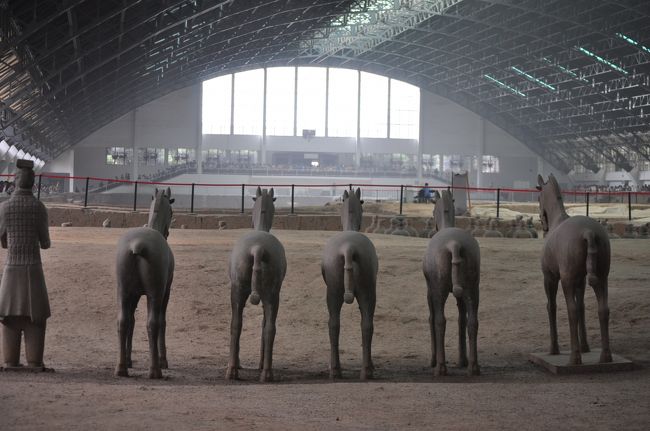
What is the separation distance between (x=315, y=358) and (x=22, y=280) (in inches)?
141

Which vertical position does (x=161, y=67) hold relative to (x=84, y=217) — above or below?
above

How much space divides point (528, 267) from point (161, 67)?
39.4m

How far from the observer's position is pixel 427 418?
517cm

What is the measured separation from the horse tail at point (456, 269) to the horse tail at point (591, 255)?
49.8 inches

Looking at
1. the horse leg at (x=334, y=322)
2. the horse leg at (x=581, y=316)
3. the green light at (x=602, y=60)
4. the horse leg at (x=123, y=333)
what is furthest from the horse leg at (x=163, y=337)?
the green light at (x=602, y=60)

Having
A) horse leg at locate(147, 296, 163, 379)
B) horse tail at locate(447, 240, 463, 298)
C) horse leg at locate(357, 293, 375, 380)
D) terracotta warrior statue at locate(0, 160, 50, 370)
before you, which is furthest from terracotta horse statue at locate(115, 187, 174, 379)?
horse tail at locate(447, 240, 463, 298)

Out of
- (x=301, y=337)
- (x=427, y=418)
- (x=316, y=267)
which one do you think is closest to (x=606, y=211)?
(x=316, y=267)

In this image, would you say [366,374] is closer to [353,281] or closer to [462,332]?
[353,281]

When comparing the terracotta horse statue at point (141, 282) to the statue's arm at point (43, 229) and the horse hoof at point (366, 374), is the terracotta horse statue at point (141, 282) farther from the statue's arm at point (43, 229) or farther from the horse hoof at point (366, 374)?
the horse hoof at point (366, 374)

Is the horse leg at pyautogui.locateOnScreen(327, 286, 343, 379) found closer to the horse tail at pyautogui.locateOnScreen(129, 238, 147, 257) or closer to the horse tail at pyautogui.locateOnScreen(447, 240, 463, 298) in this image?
the horse tail at pyautogui.locateOnScreen(447, 240, 463, 298)

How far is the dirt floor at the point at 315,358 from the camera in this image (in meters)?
5.09

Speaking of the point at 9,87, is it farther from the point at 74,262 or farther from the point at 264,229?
the point at 264,229

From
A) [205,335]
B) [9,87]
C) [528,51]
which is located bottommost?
[205,335]

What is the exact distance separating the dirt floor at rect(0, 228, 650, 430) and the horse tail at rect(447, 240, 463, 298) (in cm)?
92
